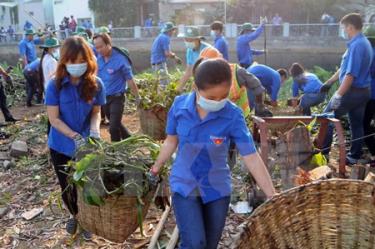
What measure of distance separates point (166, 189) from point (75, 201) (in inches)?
29.5

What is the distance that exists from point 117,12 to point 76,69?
97.3 feet

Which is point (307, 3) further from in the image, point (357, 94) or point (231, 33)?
point (357, 94)

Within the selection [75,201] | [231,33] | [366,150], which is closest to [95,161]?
[75,201]

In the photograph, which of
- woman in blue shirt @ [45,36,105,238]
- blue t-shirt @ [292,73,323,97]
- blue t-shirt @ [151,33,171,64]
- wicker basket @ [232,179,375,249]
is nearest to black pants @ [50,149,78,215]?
woman in blue shirt @ [45,36,105,238]

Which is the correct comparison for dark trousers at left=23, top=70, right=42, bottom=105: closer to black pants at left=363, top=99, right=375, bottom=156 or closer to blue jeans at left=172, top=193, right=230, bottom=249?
black pants at left=363, top=99, right=375, bottom=156

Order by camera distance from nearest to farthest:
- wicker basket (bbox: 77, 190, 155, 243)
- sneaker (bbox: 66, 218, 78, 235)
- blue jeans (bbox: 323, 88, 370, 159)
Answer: wicker basket (bbox: 77, 190, 155, 243)
sneaker (bbox: 66, 218, 78, 235)
blue jeans (bbox: 323, 88, 370, 159)

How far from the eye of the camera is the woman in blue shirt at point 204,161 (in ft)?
9.07

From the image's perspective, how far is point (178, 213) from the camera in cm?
287

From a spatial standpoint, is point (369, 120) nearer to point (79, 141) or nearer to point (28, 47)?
point (79, 141)

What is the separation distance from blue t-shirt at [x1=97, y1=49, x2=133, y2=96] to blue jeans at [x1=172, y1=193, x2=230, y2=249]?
3229 millimetres

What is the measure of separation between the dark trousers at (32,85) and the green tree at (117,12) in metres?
20.9

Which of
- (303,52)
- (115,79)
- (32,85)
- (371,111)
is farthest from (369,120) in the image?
(303,52)

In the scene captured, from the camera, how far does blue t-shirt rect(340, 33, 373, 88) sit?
17.4ft

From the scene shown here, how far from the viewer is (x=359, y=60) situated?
209 inches
